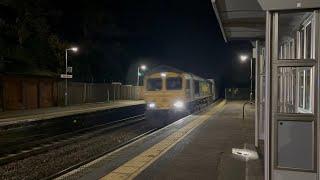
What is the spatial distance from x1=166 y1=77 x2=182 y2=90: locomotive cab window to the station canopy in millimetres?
15434

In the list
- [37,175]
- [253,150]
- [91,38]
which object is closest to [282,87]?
[253,150]

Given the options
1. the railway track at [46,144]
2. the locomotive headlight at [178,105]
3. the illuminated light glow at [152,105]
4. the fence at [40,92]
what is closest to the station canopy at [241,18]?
the railway track at [46,144]

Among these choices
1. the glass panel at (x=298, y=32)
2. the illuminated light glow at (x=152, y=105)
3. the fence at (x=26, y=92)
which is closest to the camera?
the glass panel at (x=298, y=32)

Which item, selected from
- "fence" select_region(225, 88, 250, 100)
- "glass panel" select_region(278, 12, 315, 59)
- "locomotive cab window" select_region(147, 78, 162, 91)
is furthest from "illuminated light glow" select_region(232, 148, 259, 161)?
"fence" select_region(225, 88, 250, 100)

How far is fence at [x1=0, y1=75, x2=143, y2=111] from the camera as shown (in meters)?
31.3

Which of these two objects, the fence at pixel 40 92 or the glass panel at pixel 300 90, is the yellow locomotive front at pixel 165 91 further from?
the glass panel at pixel 300 90

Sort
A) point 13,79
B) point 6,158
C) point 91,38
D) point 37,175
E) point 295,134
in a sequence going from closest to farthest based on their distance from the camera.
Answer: point 295,134, point 37,175, point 6,158, point 13,79, point 91,38

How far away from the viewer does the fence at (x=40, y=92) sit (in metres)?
31.3

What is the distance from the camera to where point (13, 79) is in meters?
31.6

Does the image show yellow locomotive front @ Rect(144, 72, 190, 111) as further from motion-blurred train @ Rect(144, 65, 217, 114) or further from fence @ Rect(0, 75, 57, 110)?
fence @ Rect(0, 75, 57, 110)

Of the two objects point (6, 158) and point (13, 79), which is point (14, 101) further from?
point (6, 158)

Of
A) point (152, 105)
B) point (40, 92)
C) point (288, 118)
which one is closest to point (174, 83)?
point (152, 105)

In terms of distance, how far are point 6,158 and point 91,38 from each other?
144ft

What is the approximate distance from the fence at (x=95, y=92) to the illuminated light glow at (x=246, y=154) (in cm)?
2982
